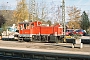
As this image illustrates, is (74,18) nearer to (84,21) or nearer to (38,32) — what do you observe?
(84,21)

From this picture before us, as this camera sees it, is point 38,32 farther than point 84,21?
No

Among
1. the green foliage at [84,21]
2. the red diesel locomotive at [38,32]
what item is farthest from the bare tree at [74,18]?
the red diesel locomotive at [38,32]

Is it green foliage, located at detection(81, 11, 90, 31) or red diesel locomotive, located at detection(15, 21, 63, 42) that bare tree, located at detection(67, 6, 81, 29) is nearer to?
green foliage, located at detection(81, 11, 90, 31)

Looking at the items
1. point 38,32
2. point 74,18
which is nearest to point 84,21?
point 74,18

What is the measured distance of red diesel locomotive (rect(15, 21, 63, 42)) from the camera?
3231 centimetres

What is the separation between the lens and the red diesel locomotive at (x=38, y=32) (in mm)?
32312

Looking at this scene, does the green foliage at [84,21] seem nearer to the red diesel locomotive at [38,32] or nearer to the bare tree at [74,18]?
the bare tree at [74,18]

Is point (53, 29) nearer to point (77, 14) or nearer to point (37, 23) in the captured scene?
point (37, 23)

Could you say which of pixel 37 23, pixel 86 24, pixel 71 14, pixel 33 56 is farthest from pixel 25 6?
pixel 33 56

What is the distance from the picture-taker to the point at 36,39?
32.7 metres

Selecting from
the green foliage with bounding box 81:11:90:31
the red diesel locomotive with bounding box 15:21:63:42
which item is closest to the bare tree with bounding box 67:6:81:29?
the green foliage with bounding box 81:11:90:31

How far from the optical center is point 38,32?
1307 inches

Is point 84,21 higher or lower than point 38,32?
higher

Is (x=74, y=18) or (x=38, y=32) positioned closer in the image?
(x=38, y=32)
